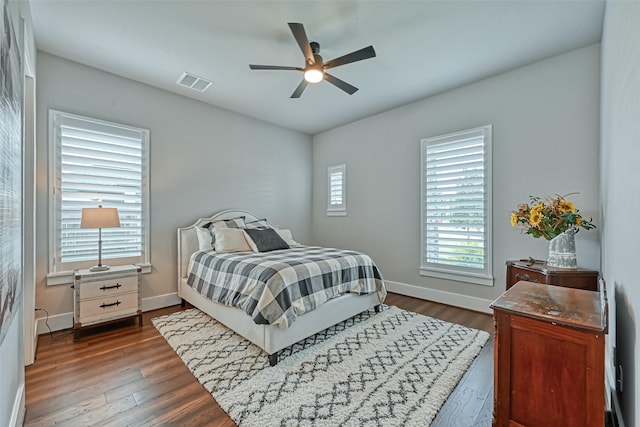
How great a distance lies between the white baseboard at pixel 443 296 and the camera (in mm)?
3418

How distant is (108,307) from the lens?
284 cm

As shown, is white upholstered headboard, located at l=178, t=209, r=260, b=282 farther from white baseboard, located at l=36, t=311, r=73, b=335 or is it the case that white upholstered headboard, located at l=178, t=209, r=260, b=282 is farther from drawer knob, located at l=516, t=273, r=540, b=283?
drawer knob, located at l=516, t=273, r=540, b=283

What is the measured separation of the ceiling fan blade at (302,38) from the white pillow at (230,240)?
7.30ft

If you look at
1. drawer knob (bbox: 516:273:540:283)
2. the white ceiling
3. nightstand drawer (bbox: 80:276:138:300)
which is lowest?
nightstand drawer (bbox: 80:276:138:300)

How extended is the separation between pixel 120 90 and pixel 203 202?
1.65m

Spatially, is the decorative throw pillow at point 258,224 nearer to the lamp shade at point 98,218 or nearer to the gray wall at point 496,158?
the gray wall at point 496,158

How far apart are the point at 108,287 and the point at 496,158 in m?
4.52

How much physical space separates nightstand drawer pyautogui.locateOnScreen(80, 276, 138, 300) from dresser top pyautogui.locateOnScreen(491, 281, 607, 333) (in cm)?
333

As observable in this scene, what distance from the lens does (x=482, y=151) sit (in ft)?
11.1

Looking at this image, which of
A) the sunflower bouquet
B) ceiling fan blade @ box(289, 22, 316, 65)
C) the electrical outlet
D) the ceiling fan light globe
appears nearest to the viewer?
the electrical outlet

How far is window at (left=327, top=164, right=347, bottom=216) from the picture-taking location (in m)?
5.05

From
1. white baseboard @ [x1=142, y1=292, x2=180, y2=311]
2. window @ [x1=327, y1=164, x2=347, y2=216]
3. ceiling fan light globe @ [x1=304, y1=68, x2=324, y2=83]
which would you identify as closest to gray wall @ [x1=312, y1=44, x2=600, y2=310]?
window @ [x1=327, y1=164, x2=347, y2=216]

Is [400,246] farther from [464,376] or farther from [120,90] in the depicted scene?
[120,90]

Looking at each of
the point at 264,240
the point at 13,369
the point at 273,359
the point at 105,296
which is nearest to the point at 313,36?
the point at 264,240
